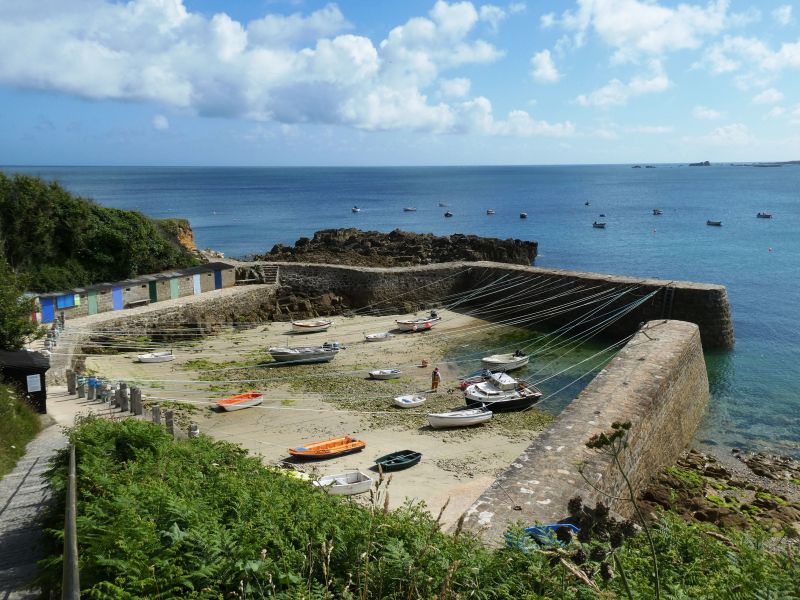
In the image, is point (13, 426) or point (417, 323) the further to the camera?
point (417, 323)

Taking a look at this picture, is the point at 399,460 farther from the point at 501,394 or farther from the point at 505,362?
the point at 505,362

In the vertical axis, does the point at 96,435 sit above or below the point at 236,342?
above

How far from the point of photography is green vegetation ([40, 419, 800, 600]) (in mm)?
5230

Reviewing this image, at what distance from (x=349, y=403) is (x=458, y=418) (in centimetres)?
386

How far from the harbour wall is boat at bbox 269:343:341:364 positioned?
11353 mm

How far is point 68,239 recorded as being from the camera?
1209 inches

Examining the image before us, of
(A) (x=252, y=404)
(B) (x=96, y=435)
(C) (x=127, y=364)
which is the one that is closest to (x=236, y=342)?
(C) (x=127, y=364)

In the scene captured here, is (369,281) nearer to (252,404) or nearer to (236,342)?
(236,342)

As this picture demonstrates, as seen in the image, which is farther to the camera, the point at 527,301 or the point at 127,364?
the point at 527,301

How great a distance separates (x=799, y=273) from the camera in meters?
48.1

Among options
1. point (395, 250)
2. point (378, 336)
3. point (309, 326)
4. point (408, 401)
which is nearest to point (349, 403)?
point (408, 401)

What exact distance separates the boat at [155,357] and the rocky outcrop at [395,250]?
14.8m

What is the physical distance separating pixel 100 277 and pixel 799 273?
46.5m

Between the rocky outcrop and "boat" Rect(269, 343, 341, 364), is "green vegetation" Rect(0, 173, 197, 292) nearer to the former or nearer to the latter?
the rocky outcrop
